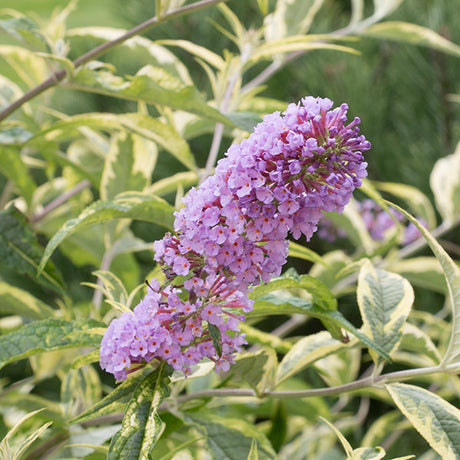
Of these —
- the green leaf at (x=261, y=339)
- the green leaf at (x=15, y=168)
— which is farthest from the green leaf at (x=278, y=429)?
the green leaf at (x=15, y=168)

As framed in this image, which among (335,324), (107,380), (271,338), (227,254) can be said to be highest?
(227,254)

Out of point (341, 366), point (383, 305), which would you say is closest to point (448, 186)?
point (341, 366)

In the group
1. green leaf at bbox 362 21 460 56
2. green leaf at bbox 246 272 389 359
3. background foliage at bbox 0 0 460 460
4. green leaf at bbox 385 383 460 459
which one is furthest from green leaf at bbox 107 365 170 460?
green leaf at bbox 362 21 460 56

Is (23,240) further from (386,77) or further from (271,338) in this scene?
(386,77)

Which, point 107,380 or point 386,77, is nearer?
point 107,380

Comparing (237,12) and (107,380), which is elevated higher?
(237,12)

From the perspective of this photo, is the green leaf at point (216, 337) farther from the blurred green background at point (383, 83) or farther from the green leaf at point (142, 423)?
the blurred green background at point (383, 83)

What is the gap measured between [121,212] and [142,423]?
25 centimetres

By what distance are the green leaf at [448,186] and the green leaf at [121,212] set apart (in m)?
0.62

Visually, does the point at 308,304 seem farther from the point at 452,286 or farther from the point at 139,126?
the point at 139,126

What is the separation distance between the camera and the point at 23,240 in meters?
0.75

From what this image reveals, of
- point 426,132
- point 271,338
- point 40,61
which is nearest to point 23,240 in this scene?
point 271,338

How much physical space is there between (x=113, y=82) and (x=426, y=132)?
0.99 m

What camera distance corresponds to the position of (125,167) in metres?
0.91
